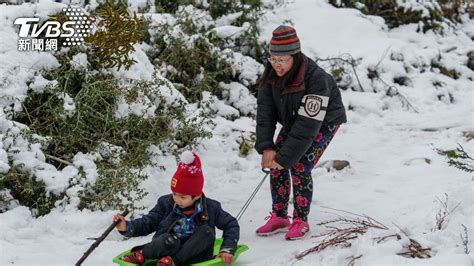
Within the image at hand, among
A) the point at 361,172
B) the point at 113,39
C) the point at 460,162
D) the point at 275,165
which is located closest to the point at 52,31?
the point at 113,39

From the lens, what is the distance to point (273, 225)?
4680mm

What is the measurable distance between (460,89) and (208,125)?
13.4 feet

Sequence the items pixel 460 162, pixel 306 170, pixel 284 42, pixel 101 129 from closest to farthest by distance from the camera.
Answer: pixel 284 42, pixel 306 170, pixel 460 162, pixel 101 129

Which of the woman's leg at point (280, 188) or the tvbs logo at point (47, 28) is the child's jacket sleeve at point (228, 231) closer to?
the woman's leg at point (280, 188)

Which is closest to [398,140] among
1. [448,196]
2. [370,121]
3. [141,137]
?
[370,121]

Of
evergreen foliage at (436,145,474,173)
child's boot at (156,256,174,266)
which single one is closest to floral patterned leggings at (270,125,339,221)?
evergreen foliage at (436,145,474,173)

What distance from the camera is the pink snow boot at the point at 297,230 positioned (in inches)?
178

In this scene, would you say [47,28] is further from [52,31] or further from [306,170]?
[306,170]

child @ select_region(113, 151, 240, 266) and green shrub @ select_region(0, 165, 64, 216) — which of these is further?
green shrub @ select_region(0, 165, 64, 216)

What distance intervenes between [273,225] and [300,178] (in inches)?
17.4

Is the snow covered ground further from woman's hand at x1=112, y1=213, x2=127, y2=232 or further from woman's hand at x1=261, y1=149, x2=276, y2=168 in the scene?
woman's hand at x1=261, y1=149, x2=276, y2=168

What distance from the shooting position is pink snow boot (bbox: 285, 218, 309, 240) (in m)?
4.52

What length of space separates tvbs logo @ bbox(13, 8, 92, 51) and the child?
7.75ft

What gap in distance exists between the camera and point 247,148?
6348 millimetres
